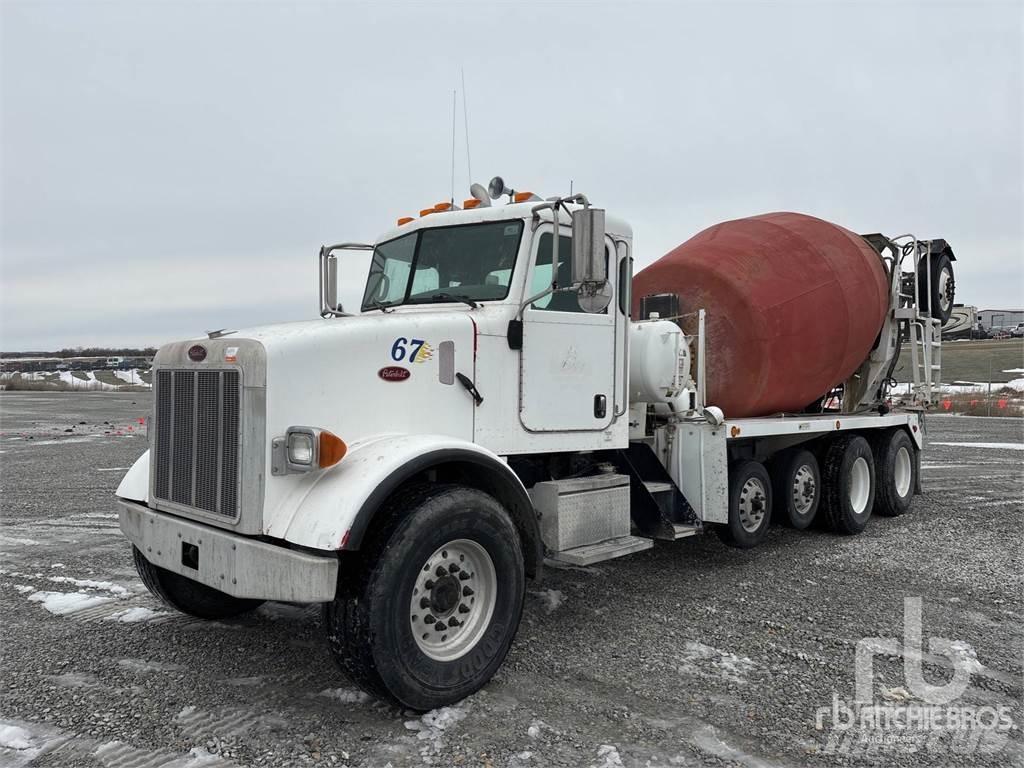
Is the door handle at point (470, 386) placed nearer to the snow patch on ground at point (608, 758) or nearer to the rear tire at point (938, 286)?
the snow patch on ground at point (608, 758)

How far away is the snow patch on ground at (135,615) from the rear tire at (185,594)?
1.24 feet

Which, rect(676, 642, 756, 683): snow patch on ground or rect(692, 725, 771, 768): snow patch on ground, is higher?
rect(676, 642, 756, 683): snow patch on ground

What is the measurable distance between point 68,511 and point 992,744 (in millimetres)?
9109

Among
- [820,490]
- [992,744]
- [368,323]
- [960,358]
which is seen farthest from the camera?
[960,358]

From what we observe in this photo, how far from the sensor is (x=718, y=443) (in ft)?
20.5

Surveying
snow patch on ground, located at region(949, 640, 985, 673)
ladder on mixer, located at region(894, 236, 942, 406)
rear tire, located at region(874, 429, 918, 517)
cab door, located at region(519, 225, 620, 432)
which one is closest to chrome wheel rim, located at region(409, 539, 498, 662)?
cab door, located at region(519, 225, 620, 432)

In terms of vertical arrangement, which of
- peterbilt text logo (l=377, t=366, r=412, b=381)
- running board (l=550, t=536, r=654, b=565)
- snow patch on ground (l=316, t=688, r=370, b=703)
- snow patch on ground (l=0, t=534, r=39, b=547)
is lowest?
snow patch on ground (l=316, t=688, r=370, b=703)

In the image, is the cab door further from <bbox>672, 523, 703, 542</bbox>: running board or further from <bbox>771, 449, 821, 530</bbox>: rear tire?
<bbox>771, 449, 821, 530</bbox>: rear tire

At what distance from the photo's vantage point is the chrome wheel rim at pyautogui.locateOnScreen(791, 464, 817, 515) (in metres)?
7.70

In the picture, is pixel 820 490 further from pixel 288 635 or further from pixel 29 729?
pixel 29 729

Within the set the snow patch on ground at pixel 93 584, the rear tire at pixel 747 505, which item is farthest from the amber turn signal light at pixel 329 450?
the rear tire at pixel 747 505

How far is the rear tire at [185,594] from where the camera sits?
4797mm

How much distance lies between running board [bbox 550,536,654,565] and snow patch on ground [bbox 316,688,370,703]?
1468 mm

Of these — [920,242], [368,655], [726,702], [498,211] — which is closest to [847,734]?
[726,702]
